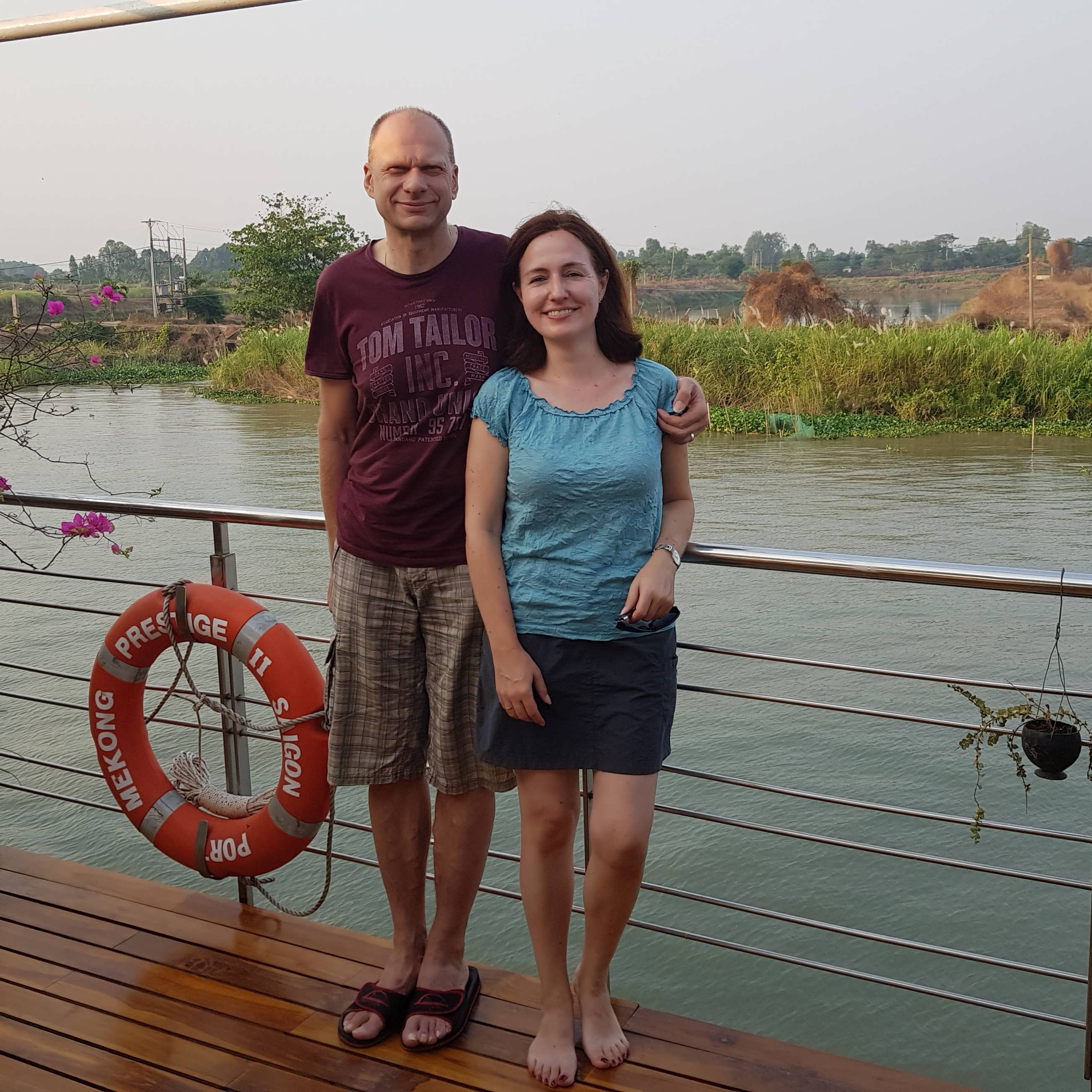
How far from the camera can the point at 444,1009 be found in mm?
1646

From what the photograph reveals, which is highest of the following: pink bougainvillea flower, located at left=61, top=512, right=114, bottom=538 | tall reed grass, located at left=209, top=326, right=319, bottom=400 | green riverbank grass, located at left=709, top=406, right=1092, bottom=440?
pink bougainvillea flower, located at left=61, top=512, right=114, bottom=538

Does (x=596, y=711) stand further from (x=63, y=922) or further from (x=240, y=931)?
(x=63, y=922)

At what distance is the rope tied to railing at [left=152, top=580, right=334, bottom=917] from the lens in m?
1.93

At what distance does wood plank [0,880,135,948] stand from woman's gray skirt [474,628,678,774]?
32.2 inches

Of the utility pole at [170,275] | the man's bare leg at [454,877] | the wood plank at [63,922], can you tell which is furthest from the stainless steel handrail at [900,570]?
the utility pole at [170,275]

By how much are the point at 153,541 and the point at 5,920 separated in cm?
1119

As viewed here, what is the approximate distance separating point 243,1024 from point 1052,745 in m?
1.17

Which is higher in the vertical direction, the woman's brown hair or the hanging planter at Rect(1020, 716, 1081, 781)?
the woman's brown hair

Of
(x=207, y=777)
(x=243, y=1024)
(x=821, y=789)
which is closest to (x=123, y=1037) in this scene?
(x=243, y=1024)

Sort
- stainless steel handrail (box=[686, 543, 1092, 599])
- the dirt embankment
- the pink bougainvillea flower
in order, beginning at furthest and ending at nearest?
the dirt embankment < the pink bougainvillea flower < stainless steel handrail (box=[686, 543, 1092, 599])

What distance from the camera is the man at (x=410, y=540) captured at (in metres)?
1.56

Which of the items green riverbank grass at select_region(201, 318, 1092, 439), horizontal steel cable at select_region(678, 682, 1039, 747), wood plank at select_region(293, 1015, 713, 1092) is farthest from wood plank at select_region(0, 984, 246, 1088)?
green riverbank grass at select_region(201, 318, 1092, 439)

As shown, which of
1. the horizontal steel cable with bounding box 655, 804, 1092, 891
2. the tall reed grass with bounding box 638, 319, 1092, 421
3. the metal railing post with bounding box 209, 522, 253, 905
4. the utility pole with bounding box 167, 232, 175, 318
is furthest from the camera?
the utility pole with bounding box 167, 232, 175, 318

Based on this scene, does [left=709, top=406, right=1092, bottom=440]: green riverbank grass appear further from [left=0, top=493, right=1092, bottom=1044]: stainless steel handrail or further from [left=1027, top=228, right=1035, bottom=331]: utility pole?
[left=0, top=493, right=1092, bottom=1044]: stainless steel handrail
